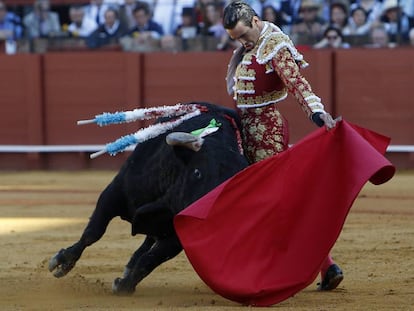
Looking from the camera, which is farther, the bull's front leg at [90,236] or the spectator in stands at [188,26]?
the spectator in stands at [188,26]

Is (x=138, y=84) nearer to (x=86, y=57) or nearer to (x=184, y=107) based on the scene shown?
(x=86, y=57)

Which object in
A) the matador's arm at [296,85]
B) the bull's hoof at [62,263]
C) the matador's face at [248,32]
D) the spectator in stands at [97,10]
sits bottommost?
the bull's hoof at [62,263]

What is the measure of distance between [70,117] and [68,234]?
448cm

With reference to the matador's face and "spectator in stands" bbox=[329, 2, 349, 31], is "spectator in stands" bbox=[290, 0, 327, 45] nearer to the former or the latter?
"spectator in stands" bbox=[329, 2, 349, 31]

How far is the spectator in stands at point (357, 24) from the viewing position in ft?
32.1

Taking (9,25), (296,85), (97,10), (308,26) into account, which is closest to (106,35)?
(97,10)

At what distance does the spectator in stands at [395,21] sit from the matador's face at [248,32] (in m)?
5.77

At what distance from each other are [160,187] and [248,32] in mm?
716

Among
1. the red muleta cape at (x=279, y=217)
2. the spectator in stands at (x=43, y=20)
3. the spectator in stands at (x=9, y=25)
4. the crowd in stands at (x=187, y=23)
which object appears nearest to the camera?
the red muleta cape at (x=279, y=217)

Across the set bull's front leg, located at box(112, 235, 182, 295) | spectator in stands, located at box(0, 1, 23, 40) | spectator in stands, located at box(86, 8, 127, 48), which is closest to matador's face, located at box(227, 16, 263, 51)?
bull's front leg, located at box(112, 235, 182, 295)

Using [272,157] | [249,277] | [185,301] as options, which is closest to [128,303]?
[185,301]

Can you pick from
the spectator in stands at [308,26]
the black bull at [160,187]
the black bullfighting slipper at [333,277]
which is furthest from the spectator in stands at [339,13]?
the black bullfighting slipper at [333,277]

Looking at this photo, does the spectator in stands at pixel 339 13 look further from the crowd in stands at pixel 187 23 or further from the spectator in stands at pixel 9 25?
the spectator in stands at pixel 9 25

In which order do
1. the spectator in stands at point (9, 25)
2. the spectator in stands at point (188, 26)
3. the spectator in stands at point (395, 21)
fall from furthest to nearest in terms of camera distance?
1. the spectator in stands at point (9, 25)
2. the spectator in stands at point (188, 26)
3. the spectator in stands at point (395, 21)
